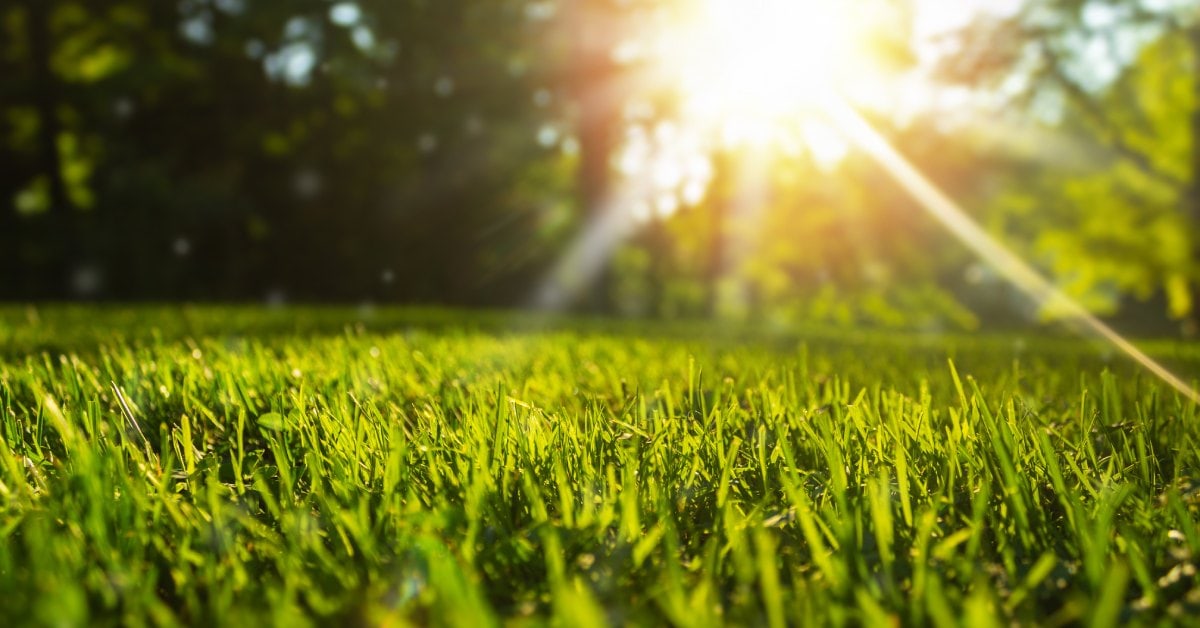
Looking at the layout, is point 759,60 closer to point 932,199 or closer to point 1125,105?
point 1125,105

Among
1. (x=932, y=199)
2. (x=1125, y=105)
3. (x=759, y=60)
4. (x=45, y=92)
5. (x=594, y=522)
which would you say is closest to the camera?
(x=594, y=522)

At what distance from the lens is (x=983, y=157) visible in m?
26.0

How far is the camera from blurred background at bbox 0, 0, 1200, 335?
658 inches

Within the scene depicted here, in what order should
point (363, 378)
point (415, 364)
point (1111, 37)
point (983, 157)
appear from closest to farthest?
1. point (363, 378)
2. point (415, 364)
3. point (1111, 37)
4. point (983, 157)

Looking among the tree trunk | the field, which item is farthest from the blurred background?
the field

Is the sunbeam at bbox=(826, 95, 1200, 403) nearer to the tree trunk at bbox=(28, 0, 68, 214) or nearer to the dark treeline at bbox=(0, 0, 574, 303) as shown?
the dark treeline at bbox=(0, 0, 574, 303)

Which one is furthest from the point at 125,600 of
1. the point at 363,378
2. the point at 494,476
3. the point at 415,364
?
the point at 415,364

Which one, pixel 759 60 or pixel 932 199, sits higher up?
pixel 759 60

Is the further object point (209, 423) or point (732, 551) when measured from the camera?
point (209, 423)

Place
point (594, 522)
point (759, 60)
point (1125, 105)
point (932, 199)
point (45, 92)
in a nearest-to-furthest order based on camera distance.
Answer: point (594, 522) < point (759, 60) < point (45, 92) < point (1125, 105) < point (932, 199)

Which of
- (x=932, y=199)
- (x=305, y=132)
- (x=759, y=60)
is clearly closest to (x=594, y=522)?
(x=759, y=60)

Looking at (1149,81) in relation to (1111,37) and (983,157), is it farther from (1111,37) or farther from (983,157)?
(983,157)

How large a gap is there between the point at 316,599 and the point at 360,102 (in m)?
20.3

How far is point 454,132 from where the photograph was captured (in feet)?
63.7
